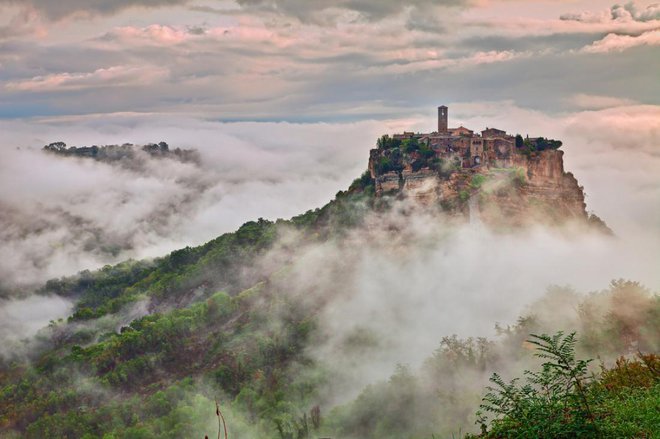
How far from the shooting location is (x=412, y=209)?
93375 mm

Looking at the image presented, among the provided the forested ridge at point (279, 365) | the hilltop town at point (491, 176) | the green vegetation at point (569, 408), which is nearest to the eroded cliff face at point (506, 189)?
the hilltop town at point (491, 176)

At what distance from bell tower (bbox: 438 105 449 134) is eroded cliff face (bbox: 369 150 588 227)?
26.3ft

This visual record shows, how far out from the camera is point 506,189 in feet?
290

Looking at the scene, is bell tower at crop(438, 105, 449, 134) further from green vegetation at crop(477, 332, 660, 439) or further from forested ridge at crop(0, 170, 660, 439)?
green vegetation at crop(477, 332, 660, 439)

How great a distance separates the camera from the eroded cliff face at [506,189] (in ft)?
292

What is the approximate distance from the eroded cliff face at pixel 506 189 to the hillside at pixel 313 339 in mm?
208

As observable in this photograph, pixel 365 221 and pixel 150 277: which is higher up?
pixel 365 221

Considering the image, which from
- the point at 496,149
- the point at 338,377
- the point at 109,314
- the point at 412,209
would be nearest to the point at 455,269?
the point at 412,209

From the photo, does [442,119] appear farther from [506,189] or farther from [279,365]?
[279,365]

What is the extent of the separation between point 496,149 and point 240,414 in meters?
49.1

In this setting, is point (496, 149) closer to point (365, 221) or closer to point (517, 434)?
point (365, 221)

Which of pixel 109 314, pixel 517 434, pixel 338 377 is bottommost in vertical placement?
pixel 109 314

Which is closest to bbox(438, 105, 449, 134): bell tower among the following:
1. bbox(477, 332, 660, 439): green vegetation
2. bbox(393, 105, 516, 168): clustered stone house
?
bbox(393, 105, 516, 168): clustered stone house

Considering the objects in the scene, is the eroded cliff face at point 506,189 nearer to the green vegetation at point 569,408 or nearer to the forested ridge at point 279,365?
the forested ridge at point 279,365
